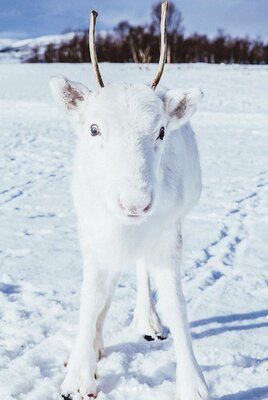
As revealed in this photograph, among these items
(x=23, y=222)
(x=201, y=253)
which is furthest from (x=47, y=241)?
(x=201, y=253)

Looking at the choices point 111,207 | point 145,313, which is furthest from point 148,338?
point 111,207

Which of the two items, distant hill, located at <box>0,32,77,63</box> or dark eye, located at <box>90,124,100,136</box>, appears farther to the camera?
distant hill, located at <box>0,32,77,63</box>

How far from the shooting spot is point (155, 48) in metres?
58.6

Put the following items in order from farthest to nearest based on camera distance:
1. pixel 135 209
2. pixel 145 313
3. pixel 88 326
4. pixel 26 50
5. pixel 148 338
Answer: pixel 26 50
pixel 145 313
pixel 148 338
pixel 88 326
pixel 135 209

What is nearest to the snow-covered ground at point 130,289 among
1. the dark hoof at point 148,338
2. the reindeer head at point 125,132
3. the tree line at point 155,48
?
the dark hoof at point 148,338

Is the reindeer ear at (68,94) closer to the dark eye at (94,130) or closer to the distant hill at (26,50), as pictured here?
the dark eye at (94,130)

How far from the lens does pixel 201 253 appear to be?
17.6 ft

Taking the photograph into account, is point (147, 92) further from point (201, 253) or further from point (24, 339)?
point (201, 253)

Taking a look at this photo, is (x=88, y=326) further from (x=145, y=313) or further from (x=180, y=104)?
(x=180, y=104)

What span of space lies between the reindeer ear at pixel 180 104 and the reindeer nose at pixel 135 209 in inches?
29.0

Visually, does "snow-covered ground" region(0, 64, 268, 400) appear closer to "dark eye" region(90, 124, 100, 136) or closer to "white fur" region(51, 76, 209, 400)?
"white fur" region(51, 76, 209, 400)

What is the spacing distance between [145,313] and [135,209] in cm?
152

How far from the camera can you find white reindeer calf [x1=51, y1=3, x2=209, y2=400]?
8.43 feet

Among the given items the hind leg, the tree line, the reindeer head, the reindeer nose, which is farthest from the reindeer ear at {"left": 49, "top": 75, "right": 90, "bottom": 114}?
the tree line
